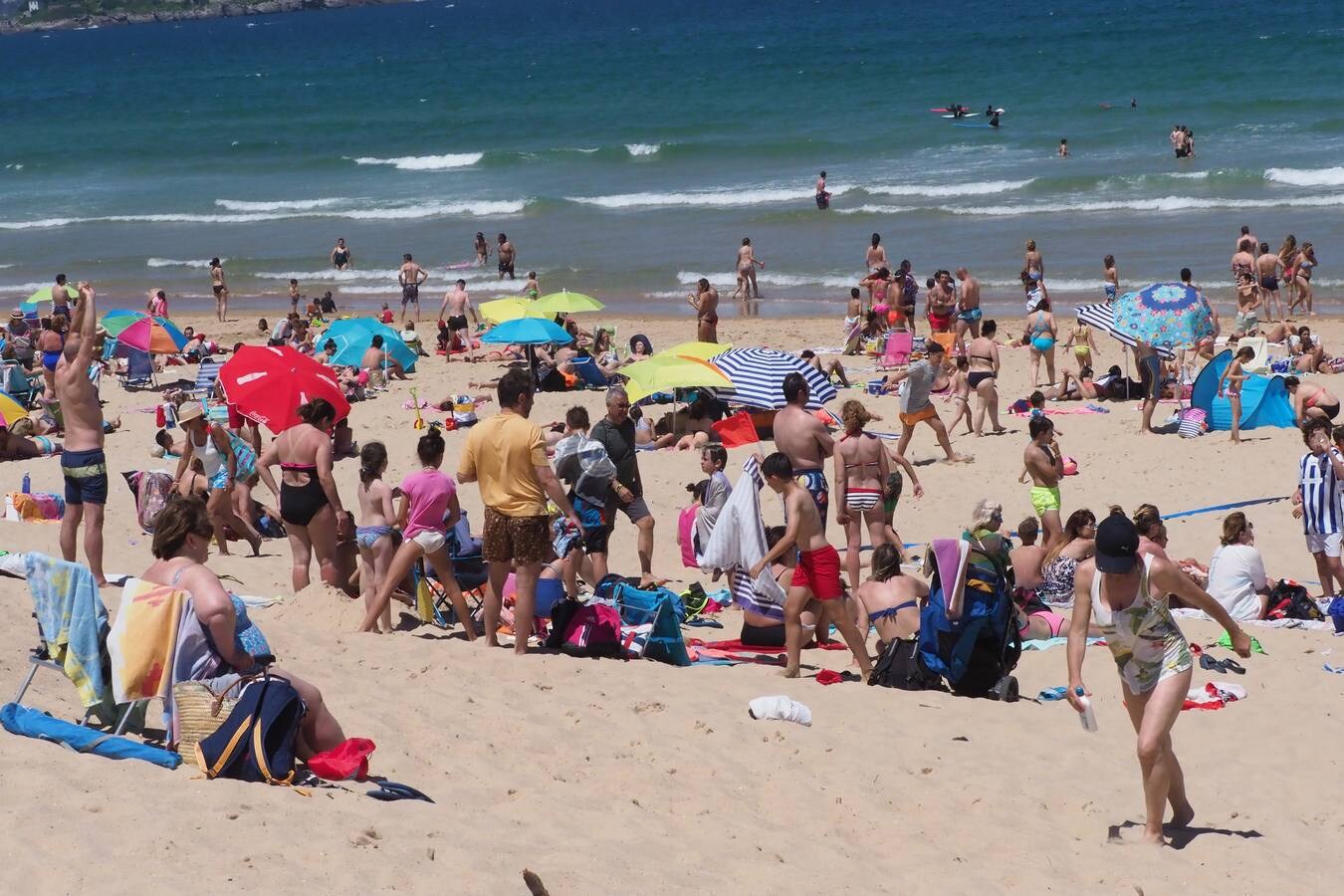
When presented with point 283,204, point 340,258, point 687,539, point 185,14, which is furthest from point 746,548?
point 185,14

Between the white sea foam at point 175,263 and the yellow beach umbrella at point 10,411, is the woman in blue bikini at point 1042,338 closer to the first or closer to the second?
the yellow beach umbrella at point 10,411

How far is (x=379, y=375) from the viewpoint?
1655 cm

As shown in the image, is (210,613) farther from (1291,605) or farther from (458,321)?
(458,321)

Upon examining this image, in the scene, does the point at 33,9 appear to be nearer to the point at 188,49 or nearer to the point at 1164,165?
the point at 188,49

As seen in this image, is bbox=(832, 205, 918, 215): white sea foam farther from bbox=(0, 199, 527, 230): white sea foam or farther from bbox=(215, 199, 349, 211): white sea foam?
bbox=(215, 199, 349, 211): white sea foam

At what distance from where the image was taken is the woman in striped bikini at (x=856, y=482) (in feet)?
30.6

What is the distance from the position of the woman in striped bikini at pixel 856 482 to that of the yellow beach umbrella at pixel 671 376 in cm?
311

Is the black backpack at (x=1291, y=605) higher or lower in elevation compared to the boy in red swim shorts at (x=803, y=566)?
lower

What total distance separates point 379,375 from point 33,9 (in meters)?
170

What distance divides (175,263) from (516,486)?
26.6 metres

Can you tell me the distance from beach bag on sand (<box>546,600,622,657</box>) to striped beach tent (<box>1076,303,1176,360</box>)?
7.34 metres

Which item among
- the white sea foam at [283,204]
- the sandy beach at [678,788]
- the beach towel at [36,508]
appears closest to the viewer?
the sandy beach at [678,788]

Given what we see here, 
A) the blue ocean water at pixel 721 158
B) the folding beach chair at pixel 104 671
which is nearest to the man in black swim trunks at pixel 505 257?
the blue ocean water at pixel 721 158

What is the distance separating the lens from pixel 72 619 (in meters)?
5.30
